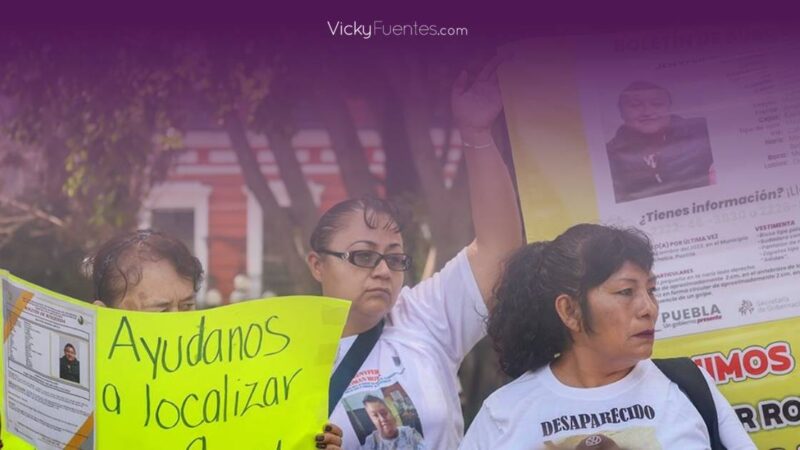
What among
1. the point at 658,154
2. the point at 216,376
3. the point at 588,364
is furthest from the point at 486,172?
the point at 216,376

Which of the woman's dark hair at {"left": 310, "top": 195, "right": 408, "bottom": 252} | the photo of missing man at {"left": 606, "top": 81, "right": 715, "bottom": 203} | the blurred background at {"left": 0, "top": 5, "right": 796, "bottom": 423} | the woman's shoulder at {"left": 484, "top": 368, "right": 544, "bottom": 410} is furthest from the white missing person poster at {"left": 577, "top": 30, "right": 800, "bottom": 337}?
the woman's dark hair at {"left": 310, "top": 195, "right": 408, "bottom": 252}

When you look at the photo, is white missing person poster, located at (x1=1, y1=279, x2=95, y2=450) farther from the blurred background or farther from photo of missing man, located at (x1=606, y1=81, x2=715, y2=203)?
photo of missing man, located at (x1=606, y1=81, x2=715, y2=203)

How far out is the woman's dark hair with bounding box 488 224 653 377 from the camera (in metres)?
2.88

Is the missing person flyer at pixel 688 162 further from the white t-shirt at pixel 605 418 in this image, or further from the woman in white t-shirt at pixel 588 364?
the white t-shirt at pixel 605 418

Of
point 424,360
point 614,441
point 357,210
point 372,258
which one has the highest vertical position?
point 357,210

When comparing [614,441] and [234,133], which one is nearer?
[614,441]

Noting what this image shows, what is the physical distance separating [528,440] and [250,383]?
28.8 inches

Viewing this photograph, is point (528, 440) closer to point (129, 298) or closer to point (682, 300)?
point (682, 300)

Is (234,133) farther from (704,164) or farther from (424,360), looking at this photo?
(704,164)

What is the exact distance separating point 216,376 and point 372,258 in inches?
20.9

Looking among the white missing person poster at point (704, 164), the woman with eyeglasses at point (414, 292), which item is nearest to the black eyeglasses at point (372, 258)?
the woman with eyeglasses at point (414, 292)

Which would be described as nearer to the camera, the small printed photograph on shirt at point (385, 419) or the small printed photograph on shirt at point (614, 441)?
the small printed photograph on shirt at point (614, 441)

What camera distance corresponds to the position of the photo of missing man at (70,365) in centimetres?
291

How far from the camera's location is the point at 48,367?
294 cm
